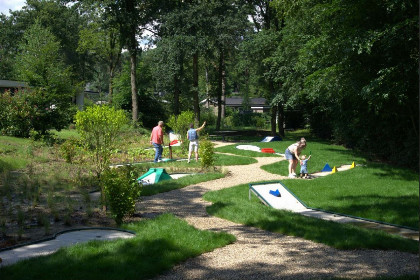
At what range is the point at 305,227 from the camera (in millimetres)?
7273

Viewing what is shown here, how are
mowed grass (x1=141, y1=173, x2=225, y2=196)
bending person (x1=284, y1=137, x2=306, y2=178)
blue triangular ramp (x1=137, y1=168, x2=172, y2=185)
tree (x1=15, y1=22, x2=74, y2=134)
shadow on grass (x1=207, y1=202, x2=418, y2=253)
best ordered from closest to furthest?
shadow on grass (x1=207, y1=202, x2=418, y2=253) → mowed grass (x1=141, y1=173, x2=225, y2=196) → blue triangular ramp (x1=137, y1=168, x2=172, y2=185) → bending person (x1=284, y1=137, x2=306, y2=178) → tree (x1=15, y1=22, x2=74, y2=134)

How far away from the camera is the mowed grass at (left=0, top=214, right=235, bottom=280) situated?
4.81 metres

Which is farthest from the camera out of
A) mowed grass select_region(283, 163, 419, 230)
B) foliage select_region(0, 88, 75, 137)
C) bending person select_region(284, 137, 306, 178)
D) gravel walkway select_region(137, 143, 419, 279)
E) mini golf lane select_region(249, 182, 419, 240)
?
foliage select_region(0, 88, 75, 137)

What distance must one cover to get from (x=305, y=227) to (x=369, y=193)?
13.1ft

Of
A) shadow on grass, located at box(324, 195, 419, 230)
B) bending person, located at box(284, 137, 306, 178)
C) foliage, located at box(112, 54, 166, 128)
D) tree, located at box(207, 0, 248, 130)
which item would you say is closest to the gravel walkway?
shadow on grass, located at box(324, 195, 419, 230)

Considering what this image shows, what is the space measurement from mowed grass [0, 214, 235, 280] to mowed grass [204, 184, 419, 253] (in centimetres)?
120

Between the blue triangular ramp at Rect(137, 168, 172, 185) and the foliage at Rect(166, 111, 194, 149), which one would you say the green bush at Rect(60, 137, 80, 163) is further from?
the foliage at Rect(166, 111, 194, 149)

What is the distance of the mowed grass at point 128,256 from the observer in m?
4.81

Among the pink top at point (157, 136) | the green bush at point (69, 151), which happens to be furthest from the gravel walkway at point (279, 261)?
the pink top at point (157, 136)

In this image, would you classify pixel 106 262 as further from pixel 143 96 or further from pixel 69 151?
pixel 143 96

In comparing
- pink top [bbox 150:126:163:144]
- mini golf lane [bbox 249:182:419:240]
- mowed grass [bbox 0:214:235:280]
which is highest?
Result: pink top [bbox 150:126:163:144]

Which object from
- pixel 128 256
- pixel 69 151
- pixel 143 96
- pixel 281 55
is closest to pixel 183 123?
pixel 69 151

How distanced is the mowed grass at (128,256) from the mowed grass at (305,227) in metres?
1.20

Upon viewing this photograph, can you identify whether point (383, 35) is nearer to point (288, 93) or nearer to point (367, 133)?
point (367, 133)
